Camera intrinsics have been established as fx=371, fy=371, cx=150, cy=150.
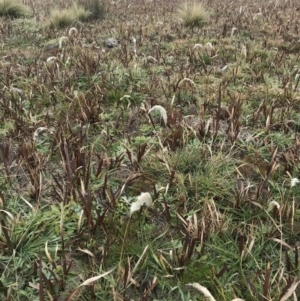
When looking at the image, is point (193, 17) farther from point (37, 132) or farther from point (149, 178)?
point (149, 178)

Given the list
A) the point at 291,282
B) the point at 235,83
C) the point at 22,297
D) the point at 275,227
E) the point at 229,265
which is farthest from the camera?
the point at 235,83

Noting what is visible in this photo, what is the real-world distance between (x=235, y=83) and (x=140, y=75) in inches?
57.9

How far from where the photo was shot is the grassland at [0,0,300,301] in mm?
2434

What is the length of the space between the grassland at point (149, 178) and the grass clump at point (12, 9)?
14.4 ft

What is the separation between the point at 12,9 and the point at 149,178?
30.9 ft

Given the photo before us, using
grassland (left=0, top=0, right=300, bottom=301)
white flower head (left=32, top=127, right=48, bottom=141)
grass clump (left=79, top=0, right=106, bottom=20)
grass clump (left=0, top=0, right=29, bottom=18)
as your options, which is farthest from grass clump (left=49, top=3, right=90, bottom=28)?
white flower head (left=32, top=127, right=48, bottom=141)

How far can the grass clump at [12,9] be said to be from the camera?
1050 cm

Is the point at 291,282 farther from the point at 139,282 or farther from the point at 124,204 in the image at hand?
the point at 124,204

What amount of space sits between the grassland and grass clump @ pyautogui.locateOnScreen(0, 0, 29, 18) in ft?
14.4

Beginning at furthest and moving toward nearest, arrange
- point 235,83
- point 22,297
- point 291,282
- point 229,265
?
point 235,83 → point 229,265 → point 22,297 → point 291,282

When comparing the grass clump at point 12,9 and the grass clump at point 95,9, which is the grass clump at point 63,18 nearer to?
the grass clump at point 95,9

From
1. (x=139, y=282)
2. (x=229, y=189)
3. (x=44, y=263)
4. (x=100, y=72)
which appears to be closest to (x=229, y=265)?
(x=139, y=282)

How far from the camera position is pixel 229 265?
2543mm

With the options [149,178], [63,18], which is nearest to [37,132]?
[149,178]
